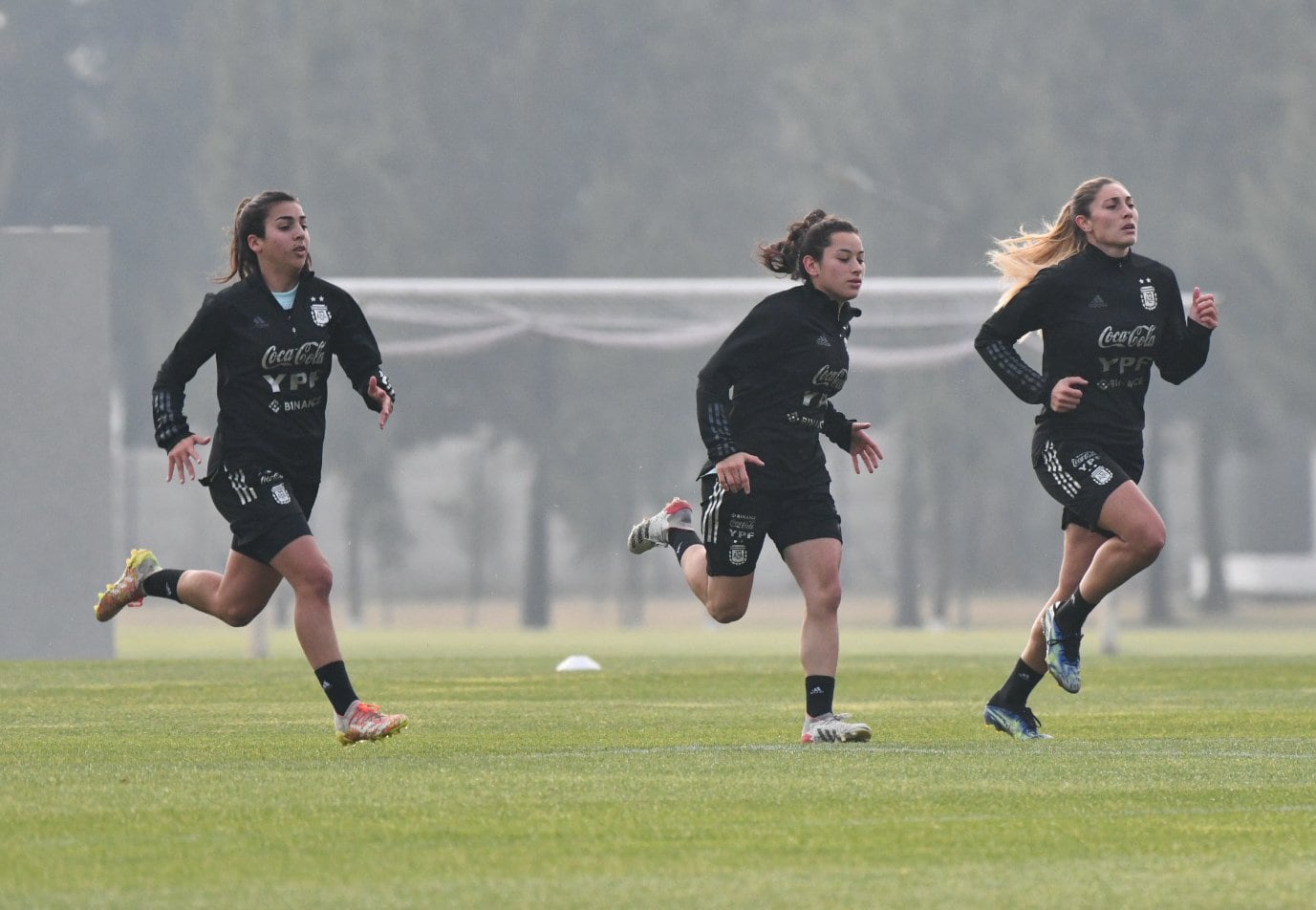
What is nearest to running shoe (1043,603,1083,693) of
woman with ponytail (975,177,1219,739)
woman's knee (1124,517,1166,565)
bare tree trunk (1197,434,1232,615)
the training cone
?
woman with ponytail (975,177,1219,739)

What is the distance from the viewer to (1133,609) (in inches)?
1689

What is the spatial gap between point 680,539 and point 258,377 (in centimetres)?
224

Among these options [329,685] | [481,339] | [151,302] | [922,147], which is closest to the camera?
[329,685]

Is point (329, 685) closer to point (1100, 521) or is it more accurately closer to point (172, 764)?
point (172, 764)

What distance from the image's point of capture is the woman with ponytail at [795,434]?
8.76m

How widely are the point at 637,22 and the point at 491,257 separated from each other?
5058 millimetres

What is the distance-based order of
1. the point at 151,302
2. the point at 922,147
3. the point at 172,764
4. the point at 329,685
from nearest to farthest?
the point at 172,764, the point at 329,685, the point at 922,147, the point at 151,302

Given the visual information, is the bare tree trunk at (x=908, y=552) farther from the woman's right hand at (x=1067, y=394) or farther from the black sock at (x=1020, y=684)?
the woman's right hand at (x=1067, y=394)

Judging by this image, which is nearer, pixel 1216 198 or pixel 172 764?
pixel 172 764

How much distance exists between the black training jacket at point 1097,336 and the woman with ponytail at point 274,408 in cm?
224

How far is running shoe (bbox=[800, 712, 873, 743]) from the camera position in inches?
341

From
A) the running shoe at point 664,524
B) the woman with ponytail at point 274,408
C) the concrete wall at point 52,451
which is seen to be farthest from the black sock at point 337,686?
the concrete wall at point 52,451

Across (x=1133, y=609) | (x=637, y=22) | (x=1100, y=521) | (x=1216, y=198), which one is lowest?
(x=1133, y=609)

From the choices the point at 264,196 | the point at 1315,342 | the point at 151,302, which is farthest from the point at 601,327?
the point at 151,302
